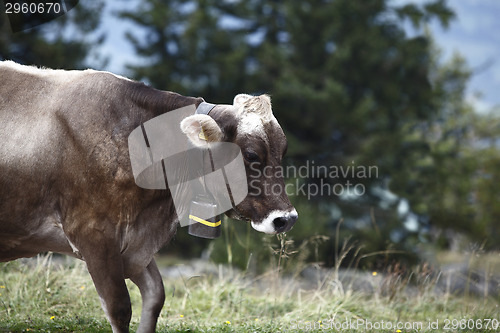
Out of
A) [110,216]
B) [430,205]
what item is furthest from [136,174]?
[430,205]

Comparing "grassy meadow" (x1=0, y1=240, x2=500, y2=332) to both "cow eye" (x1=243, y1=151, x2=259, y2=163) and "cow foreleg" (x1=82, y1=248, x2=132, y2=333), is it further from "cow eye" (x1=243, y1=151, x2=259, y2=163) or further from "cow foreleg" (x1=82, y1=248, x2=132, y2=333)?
"cow eye" (x1=243, y1=151, x2=259, y2=163)

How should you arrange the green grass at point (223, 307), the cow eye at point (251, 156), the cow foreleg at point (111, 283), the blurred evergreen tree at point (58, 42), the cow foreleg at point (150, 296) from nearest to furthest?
the cow foreleg at point (111, 283) → the cow eye at point (251, 156) → the cow foreleg at point (150, 296) → the green grass at point (223, 307) → the blurred evergreen tree at point (58, 42)

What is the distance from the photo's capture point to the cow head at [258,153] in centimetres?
393

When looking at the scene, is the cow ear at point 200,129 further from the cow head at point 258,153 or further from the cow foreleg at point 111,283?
the cow foreleg at point 111,283

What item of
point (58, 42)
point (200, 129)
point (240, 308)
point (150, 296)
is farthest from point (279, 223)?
point (58, 42)

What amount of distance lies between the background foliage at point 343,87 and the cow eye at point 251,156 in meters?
9.83

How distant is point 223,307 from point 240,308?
0.19m

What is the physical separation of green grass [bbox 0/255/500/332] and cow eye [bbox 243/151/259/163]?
187cm

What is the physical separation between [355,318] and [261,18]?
12464 millimetres

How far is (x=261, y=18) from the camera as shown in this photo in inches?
672

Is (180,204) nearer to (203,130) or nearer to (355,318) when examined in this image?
(203,130)

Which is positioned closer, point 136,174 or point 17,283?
point 136,174

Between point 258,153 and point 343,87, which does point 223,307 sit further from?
point 343,87

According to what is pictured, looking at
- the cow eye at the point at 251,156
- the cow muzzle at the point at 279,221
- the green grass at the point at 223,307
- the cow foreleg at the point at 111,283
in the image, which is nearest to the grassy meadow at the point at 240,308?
the green grass at the point at 223,307
